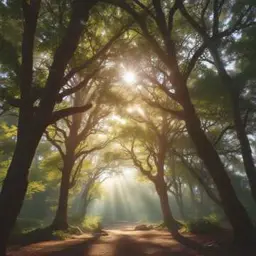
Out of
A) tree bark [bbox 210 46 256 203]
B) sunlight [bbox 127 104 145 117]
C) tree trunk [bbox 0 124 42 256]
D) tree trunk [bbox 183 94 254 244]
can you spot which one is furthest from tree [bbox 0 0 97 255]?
sunlight [bbox 127 104 145 117]

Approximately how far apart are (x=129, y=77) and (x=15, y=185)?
9336 millimetres

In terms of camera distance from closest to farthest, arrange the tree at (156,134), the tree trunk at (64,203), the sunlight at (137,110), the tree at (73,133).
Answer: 1. the tree trunk at (64,203)
2. the tree at (73,133)
3. the sunlight at (137,110)
4. the tree at (156,134)

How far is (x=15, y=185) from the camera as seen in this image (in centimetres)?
580

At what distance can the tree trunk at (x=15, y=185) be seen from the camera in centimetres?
559

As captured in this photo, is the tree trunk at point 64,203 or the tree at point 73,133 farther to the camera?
the tree at point 73,133

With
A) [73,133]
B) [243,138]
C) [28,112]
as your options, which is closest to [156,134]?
[73,133]

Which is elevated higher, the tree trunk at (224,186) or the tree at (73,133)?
the tree at (73,133)

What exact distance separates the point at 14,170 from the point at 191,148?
2168 cm

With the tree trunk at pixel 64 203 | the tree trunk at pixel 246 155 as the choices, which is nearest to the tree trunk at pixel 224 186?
the tree trunk at pixel 246 155

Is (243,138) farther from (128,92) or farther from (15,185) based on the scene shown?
(15,185)

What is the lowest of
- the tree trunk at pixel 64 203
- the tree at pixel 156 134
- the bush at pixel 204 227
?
the bush at pixel 204 227

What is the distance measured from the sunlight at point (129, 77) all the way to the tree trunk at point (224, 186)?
520 cm

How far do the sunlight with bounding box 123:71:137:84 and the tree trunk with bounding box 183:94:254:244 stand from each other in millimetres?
5201

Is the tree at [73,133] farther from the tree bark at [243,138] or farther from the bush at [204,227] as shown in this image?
the bush at [204,227]
